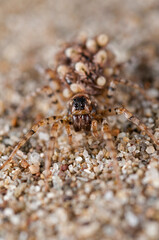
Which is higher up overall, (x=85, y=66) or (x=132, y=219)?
(x=85, y=66)

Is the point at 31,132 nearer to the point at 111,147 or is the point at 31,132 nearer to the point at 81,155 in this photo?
the point at 81,155

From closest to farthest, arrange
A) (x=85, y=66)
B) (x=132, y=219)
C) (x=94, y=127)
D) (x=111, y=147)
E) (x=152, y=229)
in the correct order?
(x=152, y=229), (x=132, y=219), (x=111, y=147), (x=94, y=127), (x=85, y=66)

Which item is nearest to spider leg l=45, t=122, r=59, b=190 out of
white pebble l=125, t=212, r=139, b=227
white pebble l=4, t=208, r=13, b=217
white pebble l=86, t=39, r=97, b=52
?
white pebble l=4, t=208, r=13, b=217

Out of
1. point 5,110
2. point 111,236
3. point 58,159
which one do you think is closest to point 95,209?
point 111,236

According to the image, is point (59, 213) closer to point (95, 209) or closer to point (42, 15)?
point (95, 209)

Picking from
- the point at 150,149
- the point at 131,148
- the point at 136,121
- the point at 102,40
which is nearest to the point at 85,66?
the point at 102,40

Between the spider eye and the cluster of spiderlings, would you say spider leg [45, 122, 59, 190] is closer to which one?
the spider eye

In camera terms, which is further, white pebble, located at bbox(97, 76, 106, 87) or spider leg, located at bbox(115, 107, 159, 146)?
white pebble, located at bbox(97, 76, 106, 87)
